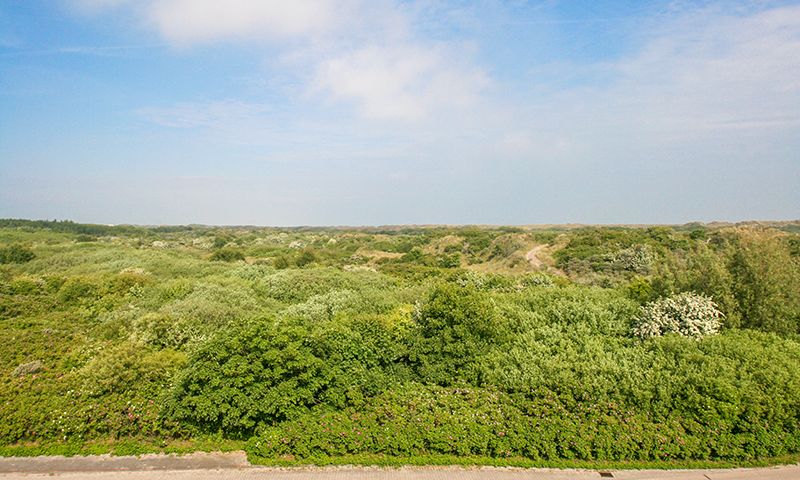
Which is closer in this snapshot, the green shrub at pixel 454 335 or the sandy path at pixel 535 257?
the green shrub at pixel 454 335

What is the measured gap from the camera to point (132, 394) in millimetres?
11305

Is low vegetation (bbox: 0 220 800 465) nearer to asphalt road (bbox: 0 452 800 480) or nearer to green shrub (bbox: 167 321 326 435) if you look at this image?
green shrub (bbox: 167 321 326 435)

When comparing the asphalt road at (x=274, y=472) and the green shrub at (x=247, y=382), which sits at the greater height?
the green shrub at (x=247, y=382)

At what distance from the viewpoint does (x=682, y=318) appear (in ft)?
44.9

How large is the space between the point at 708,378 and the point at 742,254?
700cm

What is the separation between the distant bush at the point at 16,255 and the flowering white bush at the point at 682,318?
54782 mm

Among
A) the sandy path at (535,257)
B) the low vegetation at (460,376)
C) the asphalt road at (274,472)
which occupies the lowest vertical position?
the asphalt road at (274,472)

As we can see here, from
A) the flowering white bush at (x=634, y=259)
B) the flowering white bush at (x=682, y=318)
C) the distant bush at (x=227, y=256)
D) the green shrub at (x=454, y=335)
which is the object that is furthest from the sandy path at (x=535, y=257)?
the distant bush at (x=227, y=256)

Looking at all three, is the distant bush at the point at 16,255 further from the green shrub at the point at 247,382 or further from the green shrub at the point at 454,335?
the green shrub at the point at 454,335

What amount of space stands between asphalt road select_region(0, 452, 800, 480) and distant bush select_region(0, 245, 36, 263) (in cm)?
4462

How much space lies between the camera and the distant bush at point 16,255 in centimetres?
4280

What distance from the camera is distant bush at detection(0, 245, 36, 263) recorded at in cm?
4280

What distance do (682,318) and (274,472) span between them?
42.9ft

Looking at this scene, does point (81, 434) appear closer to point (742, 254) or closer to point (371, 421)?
point (371, 421)
